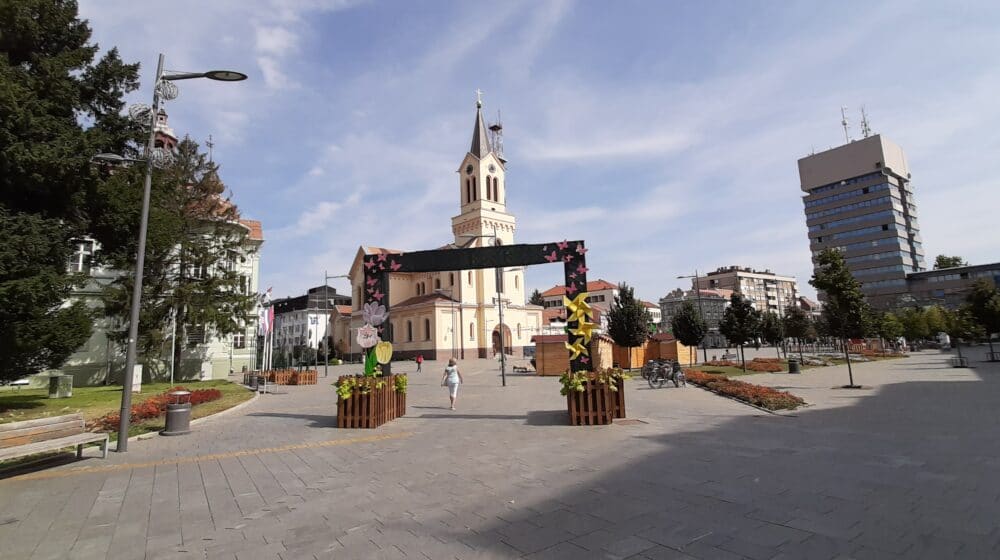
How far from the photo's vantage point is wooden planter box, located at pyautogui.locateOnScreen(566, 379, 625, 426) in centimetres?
1178

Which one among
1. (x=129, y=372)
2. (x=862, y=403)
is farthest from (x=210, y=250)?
(x=862, y=403)

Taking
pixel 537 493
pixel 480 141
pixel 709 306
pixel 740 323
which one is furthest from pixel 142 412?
pixel 709 306

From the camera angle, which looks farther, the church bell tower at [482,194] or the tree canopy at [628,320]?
the church bell tower at [482,194]

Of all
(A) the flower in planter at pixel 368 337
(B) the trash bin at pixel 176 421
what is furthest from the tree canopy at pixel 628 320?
(B) the trash bin at pixel 176 421

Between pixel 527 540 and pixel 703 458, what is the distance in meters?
4.54

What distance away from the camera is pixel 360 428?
12.1m

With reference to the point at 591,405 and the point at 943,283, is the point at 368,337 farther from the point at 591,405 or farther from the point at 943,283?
the point at 943,283

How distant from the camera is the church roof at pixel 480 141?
64.0m

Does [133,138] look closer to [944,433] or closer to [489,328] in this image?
[944,433]

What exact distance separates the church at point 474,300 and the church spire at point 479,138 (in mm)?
132

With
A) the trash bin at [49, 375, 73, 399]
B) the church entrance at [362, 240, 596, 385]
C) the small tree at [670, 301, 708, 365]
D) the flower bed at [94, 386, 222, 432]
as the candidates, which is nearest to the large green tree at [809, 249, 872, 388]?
the small tree at [670, 301, 708, 365]

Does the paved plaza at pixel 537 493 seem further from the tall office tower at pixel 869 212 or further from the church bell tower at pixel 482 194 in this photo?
the tall office tower at pixel 869 212

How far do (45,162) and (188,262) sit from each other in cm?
1574

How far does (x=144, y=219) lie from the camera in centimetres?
1028
